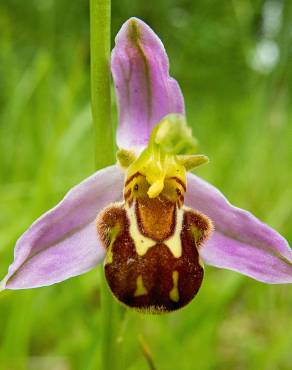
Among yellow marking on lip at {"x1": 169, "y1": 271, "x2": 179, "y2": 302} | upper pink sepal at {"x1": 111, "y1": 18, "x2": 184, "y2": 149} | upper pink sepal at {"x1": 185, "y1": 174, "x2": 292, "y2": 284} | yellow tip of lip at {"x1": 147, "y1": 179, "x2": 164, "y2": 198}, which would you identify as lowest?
upper pink sepal at {"x1": 185, "y1": 174, "x2": 292, "y2": 284}

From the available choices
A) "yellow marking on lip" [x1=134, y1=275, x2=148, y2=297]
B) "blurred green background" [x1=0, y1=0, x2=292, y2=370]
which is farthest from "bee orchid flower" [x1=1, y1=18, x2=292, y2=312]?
"blurred green background" [x1=0, y1=0, x2=292, y2=370]

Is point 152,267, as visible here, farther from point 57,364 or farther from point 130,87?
point 57,364

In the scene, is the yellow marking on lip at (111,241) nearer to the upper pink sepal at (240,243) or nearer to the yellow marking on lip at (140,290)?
the yellow marking on lip at (140,290)

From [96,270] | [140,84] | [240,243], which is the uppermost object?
[140,84]

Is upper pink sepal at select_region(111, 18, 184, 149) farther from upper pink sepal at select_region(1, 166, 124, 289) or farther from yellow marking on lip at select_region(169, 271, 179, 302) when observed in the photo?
yellow marking on lip at select_region(169, 271, 179, 302)

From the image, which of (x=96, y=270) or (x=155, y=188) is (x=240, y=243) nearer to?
(x=155, y=188)

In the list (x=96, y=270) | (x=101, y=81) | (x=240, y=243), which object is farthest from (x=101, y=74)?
(x=96, y=270)

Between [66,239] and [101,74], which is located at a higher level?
[101,74]

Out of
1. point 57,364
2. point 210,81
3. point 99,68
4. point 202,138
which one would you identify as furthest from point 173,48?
point 99,68
